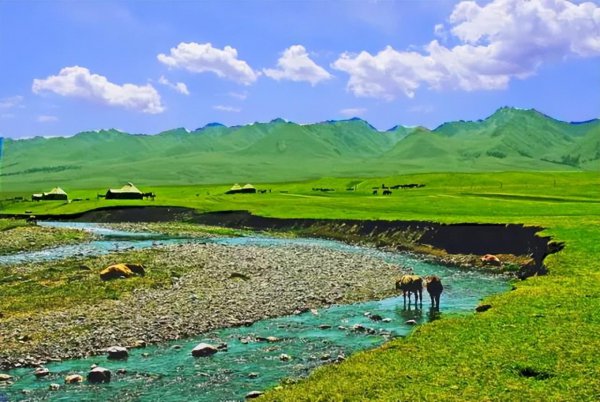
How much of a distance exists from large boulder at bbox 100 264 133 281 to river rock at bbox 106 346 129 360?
20016 millimetres

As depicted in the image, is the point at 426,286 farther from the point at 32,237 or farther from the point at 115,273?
the point at 32,237

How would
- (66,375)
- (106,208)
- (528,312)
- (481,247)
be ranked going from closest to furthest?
(66,375)
(528,312)
(481,247)
(106,208)

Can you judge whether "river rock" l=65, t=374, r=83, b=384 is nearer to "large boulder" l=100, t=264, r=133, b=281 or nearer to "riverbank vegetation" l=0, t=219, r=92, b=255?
"large boulder" l=100, t=264, r=133, b=281

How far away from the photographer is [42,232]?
93.4 m

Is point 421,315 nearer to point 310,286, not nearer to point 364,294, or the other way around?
point 364,294

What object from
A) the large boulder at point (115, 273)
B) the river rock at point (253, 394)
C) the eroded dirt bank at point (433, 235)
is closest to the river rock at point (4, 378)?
the river rock at point (253, 394)

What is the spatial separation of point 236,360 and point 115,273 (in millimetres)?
23867

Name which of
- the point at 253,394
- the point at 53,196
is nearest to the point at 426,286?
the point at 253,394

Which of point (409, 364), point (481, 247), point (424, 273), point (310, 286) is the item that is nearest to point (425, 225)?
point (481, 247)

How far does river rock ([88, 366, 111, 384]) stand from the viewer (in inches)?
981

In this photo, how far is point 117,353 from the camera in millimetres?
28219

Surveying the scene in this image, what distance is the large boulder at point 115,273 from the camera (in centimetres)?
4775

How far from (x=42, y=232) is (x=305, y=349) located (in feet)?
250

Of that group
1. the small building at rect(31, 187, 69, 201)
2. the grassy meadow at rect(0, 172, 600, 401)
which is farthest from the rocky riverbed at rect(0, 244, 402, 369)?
the small building at rect(31, 187, 69, 201)
